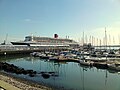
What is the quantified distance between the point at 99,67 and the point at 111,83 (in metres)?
10.9

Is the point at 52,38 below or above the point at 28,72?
above

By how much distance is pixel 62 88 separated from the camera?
1948 centimetres

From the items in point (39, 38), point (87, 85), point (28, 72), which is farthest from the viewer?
point (39, 38)

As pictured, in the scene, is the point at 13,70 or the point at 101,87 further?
the point at 13,70

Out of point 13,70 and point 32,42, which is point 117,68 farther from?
point 32,42

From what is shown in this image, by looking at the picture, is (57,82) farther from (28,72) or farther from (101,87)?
(28,72)

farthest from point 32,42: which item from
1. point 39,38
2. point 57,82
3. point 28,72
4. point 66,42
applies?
point 57,82

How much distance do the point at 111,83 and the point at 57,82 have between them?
6.07 meters

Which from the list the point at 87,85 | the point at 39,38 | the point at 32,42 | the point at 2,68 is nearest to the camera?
the point at 87,85

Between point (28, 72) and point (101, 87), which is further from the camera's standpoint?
point (28, 72)

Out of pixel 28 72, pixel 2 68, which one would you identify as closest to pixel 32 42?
pixel 2 68

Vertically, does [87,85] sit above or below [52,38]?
below

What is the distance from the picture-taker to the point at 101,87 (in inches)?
816

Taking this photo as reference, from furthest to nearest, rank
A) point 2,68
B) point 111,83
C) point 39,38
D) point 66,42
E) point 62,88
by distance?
point 66,42
point 39,38
point 2,68
point 111,83
point 62,88
